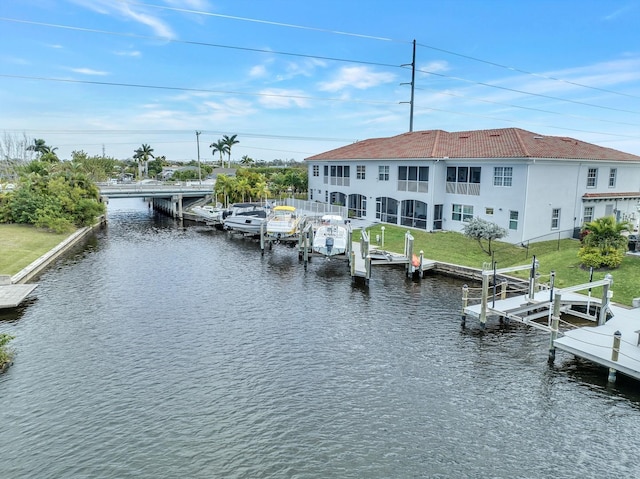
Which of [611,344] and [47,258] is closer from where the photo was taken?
[611,344]

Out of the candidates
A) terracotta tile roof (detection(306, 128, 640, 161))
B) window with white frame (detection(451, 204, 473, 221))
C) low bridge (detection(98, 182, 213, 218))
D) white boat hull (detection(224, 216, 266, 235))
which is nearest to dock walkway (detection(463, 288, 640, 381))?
terracotta tile roof (detection(306, 128, 640, 161))

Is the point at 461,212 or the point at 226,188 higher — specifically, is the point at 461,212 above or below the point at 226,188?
below

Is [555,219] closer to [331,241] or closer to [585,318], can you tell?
[585,318]

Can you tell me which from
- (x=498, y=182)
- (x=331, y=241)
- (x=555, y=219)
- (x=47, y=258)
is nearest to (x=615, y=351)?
(x=331, y=241)

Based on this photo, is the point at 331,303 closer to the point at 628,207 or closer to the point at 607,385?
the point at 607,385

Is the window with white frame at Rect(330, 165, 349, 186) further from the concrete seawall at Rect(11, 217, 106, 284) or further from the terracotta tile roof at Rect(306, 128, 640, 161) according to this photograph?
the concrete seawall at Rect(11, 217, 106, 284)

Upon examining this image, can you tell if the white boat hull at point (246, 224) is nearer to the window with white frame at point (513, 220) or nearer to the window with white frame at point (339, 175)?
the window with white frame at point (339, 175)
